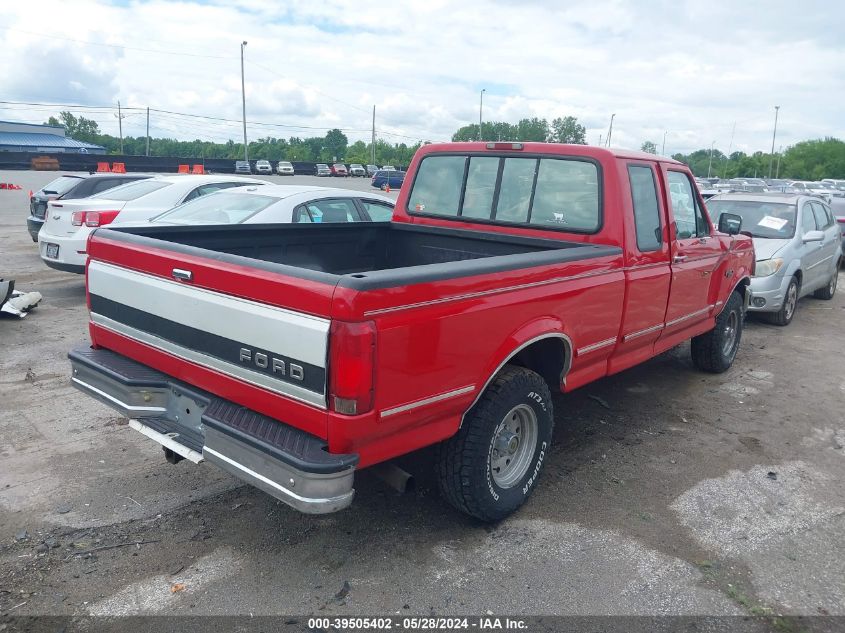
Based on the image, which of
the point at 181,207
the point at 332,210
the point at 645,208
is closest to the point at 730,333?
the point at 645,208

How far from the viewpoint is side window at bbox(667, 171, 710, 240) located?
209 inches

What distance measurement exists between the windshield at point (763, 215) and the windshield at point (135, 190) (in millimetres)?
8019

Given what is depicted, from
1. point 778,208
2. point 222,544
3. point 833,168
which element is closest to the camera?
point 222,544

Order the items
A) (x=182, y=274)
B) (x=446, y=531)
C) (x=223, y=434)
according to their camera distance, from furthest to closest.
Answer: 1. (x=446, y=531)
2. (x=182, y=274)
3. (x=223, y=434)

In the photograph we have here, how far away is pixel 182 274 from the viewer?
3336 mm

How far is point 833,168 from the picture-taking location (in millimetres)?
93938

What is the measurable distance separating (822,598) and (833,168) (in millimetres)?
108183

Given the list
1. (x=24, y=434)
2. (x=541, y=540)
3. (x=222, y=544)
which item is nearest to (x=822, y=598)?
(x=541, y=540)

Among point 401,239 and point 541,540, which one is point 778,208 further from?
point 541,540

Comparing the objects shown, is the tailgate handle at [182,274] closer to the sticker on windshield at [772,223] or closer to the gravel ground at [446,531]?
the gravel ground at [446,531]

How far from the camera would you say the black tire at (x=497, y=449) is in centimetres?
351

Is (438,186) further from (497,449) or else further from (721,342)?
(721,342)

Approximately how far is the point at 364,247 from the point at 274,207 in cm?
211

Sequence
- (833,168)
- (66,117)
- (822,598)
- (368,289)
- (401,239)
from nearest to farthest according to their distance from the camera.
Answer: (368,289) < (822,598) < (401,239) < (833,168) < (66,117)
